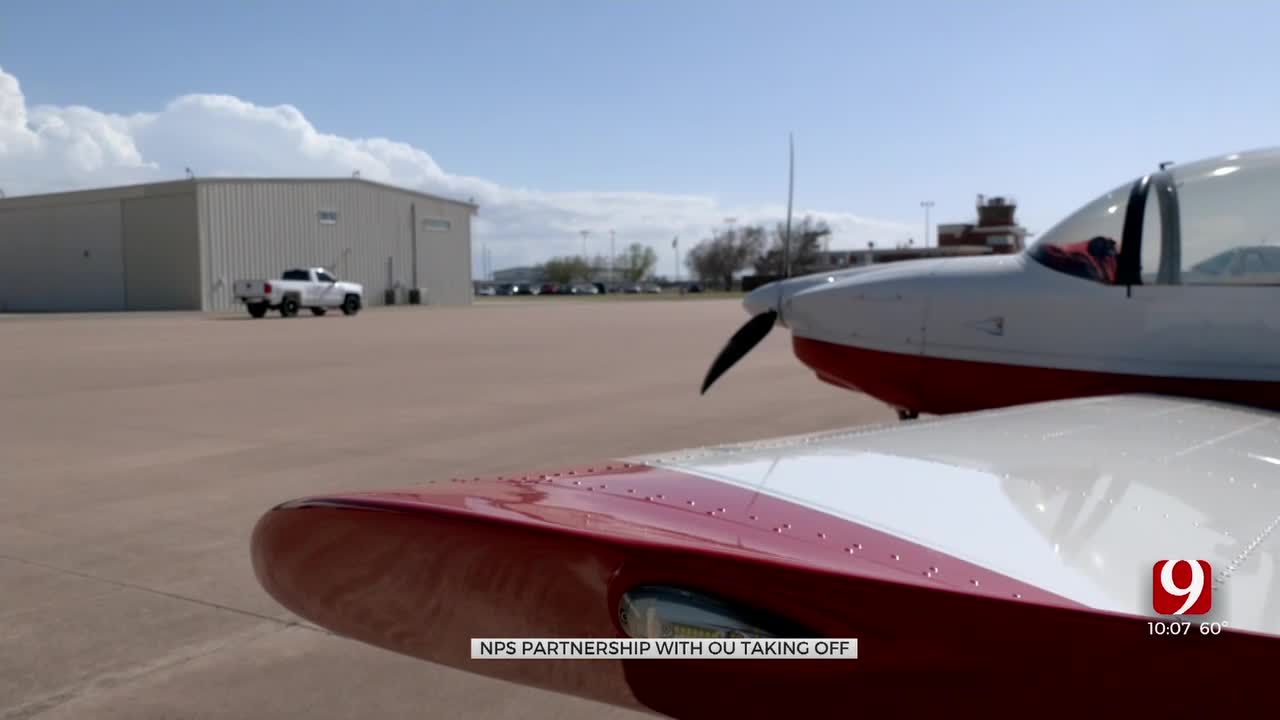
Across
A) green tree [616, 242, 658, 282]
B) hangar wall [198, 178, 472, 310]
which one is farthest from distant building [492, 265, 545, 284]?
hangar wall [198, 178, 472, 310]

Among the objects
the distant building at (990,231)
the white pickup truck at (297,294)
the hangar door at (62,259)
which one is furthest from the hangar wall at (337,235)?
the distant building at (990,231)

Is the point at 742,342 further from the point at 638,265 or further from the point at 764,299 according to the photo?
the point at 638,265

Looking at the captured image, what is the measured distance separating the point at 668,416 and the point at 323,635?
541 centimetres

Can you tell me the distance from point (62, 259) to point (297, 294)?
1958 cm

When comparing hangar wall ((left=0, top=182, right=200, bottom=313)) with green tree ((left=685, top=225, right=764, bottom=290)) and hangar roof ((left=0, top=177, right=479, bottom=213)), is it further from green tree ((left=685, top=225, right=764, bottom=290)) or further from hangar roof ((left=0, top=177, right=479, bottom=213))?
green tree ((left=685, top=225, right=764, bottom=290))

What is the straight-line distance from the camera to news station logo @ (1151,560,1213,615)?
1.29m

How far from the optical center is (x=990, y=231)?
63.1ft

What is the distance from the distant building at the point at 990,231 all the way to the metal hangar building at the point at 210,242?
2897 centimetres

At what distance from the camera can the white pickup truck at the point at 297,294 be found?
3069 cm

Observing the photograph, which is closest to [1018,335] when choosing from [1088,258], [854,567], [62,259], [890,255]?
[1088,258]

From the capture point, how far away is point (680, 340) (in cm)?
1966

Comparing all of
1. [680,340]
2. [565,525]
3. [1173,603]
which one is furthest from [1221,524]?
[680,340]

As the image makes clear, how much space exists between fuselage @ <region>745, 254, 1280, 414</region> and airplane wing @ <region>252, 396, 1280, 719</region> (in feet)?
6.32

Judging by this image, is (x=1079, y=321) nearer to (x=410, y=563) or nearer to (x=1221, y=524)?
(x=1221, y=524)
